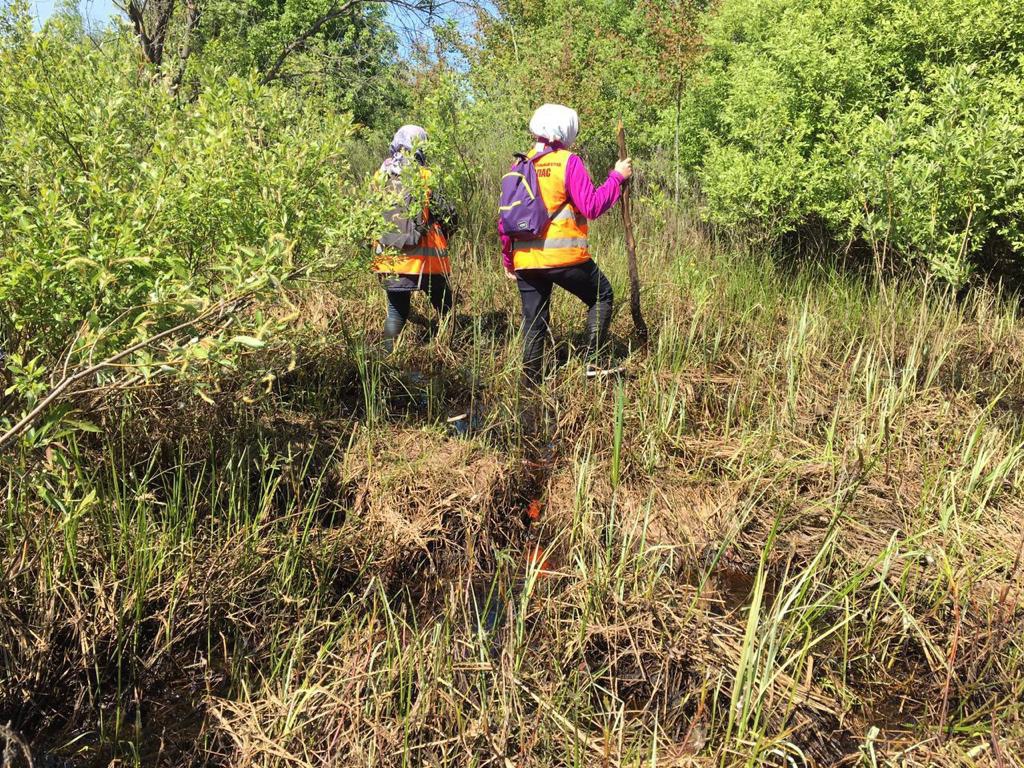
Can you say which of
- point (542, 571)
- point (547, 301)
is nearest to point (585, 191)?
point (547, 301)

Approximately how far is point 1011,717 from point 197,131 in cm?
367

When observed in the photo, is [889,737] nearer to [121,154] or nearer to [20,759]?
[20,759]

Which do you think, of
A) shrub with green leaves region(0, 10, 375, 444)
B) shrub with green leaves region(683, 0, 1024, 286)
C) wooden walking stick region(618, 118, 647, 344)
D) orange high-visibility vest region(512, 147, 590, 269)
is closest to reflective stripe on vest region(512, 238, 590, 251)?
orange high-visibility vest region(512, 147, 590, 269)

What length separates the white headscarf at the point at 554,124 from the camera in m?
3.72

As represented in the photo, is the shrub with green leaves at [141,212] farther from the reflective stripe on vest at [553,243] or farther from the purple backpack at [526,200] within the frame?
the reflective stripe on vest at [553,243]

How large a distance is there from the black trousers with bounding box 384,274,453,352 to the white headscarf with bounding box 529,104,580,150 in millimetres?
1223

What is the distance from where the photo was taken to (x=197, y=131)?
2.77 metres

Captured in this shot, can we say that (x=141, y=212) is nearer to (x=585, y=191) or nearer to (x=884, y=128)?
(x=585, y=191)

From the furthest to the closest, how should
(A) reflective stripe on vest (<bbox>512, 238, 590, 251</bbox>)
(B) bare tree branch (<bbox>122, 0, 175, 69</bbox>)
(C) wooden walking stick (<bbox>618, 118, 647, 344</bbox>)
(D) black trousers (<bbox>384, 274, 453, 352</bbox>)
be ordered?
1. (B) bare tree branch (<bbox>122, 0, 175, 69</bbox>)
2. (D) black trousers (<bbox>384, 274, 453, 352</bbox>)
3. (C) wooden walking stick (<bbox>618, 118, 647, 344</bbox>)
4. (A) reflective stripe on vest (<bbox>512, 238, 590, 251</bbox>)

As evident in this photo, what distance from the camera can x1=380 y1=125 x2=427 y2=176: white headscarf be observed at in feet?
12.7

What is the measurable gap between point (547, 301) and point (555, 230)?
0.47 metres

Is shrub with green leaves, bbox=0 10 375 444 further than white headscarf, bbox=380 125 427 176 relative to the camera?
No

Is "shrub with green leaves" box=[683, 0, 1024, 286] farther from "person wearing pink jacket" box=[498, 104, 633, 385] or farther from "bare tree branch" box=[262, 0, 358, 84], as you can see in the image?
"bare tree branch" box=[262, 0, 358, 84]

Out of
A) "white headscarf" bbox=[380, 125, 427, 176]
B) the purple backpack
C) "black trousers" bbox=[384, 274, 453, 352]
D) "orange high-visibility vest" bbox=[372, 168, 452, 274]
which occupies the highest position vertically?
"white headscarf" bbox=[380, 125, 427, 176]
